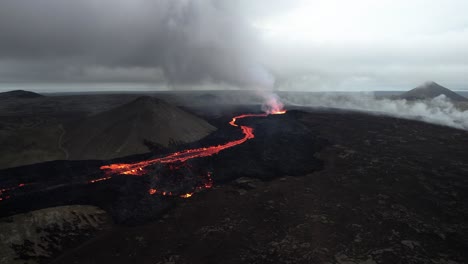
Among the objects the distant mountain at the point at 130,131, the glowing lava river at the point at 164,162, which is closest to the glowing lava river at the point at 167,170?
the glowing lava river at the point at 164,162

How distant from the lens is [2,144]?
2596 inches

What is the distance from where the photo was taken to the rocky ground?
1155 inches

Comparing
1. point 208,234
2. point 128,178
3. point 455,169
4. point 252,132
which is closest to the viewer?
point 208,234

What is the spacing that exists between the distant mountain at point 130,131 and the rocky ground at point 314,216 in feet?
59.1

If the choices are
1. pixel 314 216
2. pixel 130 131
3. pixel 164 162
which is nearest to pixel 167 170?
pixel 164 162

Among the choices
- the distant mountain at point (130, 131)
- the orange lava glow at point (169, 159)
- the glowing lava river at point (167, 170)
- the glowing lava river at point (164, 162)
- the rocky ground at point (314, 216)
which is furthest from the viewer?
the distant mountain at point (130, 131)

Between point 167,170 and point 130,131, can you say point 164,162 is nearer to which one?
point 167,170

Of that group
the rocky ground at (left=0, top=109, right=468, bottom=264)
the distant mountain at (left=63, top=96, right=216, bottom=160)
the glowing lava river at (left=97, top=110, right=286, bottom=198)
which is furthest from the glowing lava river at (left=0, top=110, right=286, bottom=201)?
the distant mountain at (left=63, top=96, right=216, bottom=160)

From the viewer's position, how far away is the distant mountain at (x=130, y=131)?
217ft

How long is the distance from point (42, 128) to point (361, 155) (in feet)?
247

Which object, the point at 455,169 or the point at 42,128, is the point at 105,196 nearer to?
the point at 42,128

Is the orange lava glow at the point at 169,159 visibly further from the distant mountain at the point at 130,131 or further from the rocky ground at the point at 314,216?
the distant mountain at the point at 130,131

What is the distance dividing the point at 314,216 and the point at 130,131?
49.0m

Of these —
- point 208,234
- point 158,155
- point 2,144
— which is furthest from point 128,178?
point 2,144
